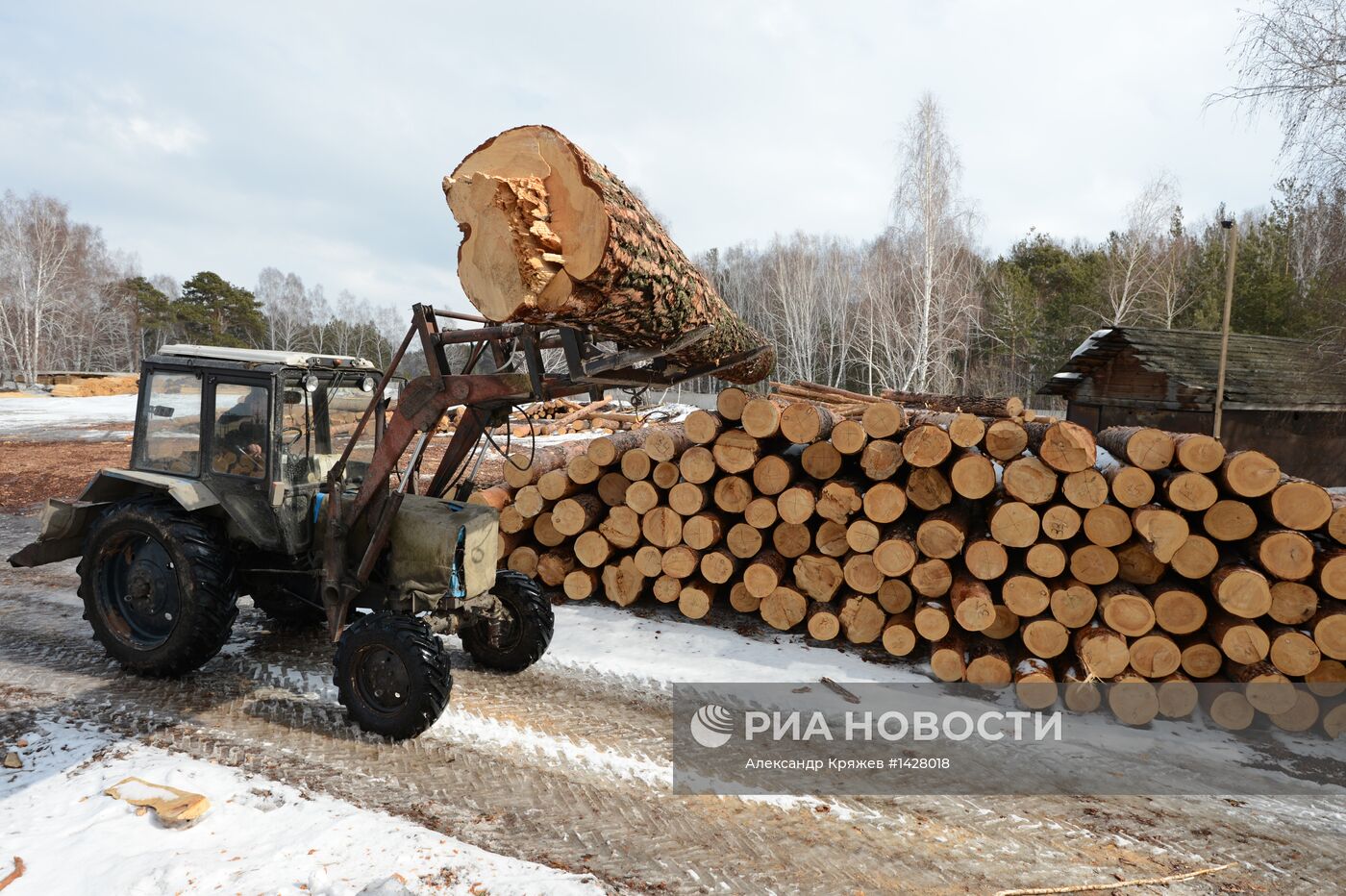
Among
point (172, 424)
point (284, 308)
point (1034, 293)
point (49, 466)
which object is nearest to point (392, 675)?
point (172, 424)

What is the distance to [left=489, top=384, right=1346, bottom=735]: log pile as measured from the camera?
463 cm

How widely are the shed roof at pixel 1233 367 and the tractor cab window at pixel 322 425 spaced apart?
11.6 m

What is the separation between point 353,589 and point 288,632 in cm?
167

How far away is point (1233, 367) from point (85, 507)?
15.1m

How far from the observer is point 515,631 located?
5.05m

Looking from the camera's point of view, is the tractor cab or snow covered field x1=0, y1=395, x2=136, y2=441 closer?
the tractor cab

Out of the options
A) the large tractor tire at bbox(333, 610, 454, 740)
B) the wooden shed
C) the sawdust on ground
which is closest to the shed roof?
the wooden shed

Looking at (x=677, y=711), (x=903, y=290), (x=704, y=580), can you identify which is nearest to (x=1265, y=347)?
(x=903, y=290)

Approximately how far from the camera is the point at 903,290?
23.2 meters

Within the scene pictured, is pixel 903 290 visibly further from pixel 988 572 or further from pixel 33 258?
pixel 33 258

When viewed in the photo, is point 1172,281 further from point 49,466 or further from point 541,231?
point 49,466

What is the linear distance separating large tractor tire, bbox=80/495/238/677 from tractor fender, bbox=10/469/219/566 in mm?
166

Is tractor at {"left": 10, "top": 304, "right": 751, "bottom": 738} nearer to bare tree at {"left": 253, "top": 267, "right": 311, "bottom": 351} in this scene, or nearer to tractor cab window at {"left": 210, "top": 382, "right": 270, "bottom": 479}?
tractor cab window at {"left": 210, "top": 382, "right": 270, "bottom": 479}

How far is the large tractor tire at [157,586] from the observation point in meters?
4.43
